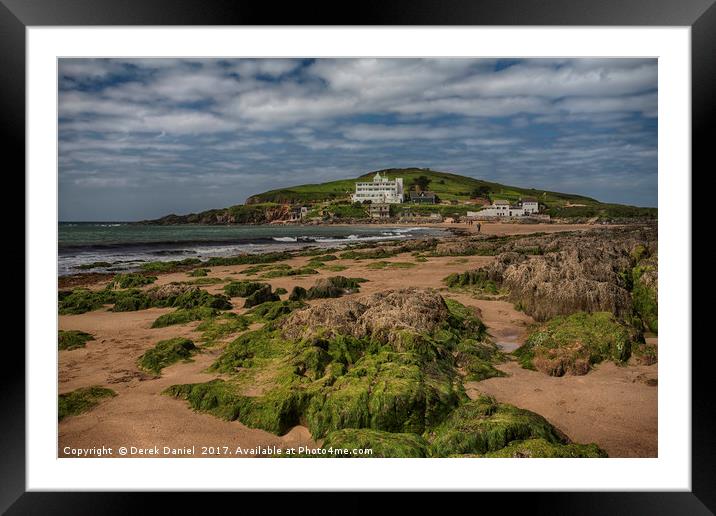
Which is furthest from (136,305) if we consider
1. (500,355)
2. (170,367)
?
Answer: (500,355)

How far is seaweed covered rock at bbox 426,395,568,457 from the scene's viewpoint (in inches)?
96.0

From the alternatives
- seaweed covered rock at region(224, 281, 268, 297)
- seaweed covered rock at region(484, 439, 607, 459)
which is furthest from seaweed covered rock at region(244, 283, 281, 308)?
seaweed covered rock at region(484, 439, 607, 459)

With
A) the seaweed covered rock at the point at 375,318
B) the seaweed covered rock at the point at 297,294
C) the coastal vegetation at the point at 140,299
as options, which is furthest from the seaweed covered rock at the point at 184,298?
the seaweed covered rock at the point at 375,318

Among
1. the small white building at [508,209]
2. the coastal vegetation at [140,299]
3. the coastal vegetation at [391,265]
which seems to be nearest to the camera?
the coastal vegetation at [140,299]

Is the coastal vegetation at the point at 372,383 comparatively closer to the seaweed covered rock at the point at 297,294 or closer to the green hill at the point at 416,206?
the seaweed covered rock at the point at 297,294

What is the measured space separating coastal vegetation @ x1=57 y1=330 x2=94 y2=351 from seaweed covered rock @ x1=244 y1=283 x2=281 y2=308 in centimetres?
166

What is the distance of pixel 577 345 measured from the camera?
327 cm

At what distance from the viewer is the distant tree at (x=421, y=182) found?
6.00 m

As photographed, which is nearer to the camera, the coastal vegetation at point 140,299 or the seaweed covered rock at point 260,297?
the coastal vegetation at point 140,299

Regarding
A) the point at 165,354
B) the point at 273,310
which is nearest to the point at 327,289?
the point at 273,310

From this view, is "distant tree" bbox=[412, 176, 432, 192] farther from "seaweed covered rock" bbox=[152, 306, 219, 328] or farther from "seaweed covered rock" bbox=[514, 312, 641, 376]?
"seaweed covered rock" bbox=[152, 306, 219, 328]

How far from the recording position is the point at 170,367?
11.1 ft

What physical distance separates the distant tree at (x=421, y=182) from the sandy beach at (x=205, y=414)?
9.37 ft
